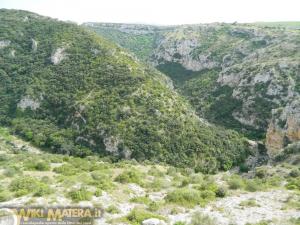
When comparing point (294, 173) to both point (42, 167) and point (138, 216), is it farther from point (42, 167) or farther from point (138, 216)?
point (42, 167)

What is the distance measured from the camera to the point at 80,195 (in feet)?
103

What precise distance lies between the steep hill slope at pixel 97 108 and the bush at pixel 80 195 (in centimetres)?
5872

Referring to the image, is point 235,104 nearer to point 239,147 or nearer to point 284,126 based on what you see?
point 239,147

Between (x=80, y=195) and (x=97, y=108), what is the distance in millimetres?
73819

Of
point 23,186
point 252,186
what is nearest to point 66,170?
point 23,186

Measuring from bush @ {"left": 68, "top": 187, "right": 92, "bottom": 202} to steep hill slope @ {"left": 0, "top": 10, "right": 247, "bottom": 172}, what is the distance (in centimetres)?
5872

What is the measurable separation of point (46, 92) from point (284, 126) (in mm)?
65479

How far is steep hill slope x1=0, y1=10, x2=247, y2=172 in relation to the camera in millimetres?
95688

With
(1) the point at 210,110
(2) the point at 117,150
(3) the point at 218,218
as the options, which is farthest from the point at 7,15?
(3) the point at 218,218

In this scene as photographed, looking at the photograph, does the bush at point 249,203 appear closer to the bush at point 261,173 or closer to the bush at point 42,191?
the bush at point 42,191

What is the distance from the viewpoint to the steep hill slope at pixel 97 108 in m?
95.7

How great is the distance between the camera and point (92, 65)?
123500 mm

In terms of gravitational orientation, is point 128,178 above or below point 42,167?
above

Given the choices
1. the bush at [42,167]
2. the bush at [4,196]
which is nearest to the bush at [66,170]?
the bush at [42,167]
